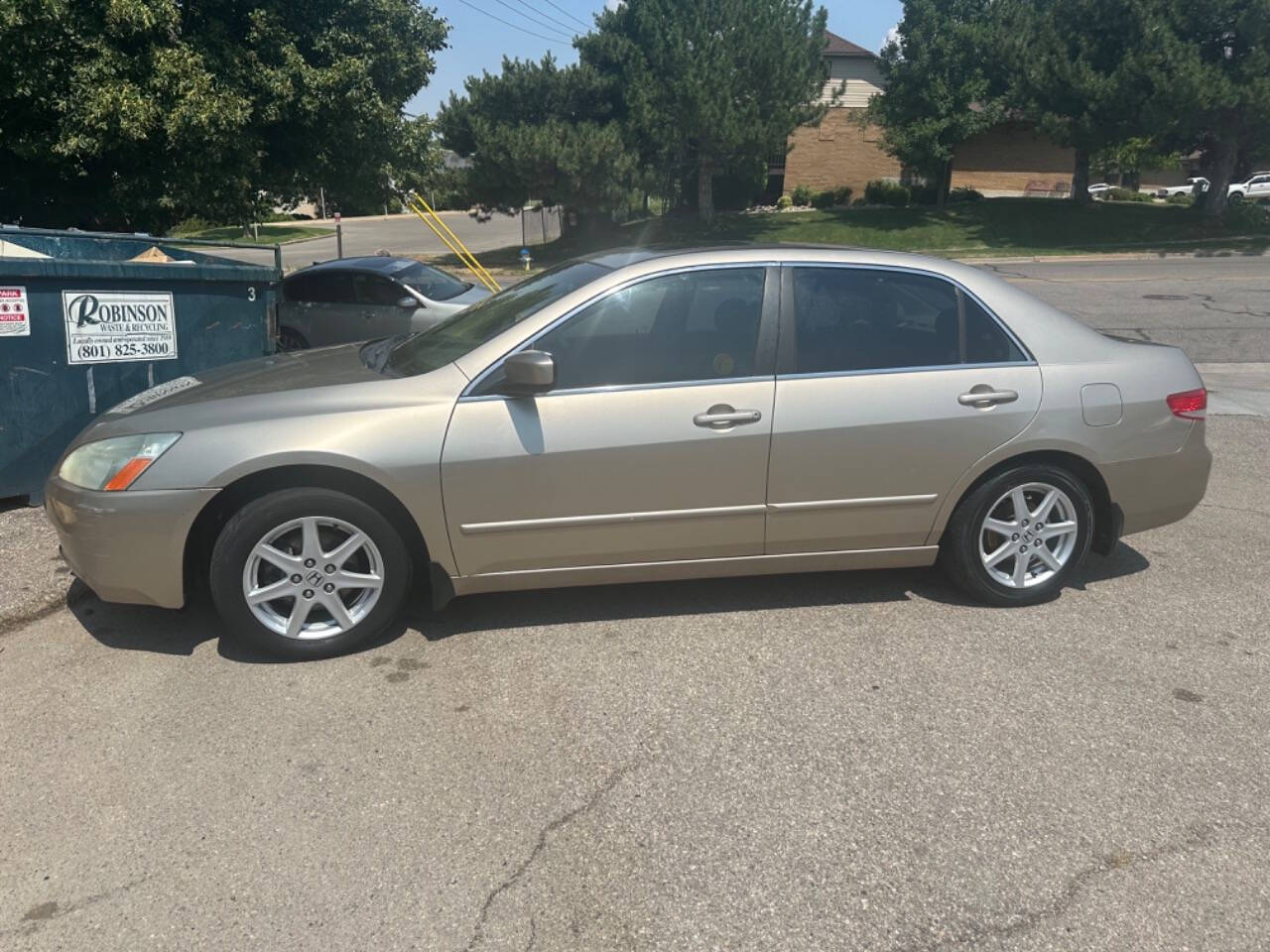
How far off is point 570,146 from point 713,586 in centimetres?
2540

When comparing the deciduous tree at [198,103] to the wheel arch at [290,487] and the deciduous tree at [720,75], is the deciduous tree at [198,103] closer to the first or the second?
the wheel arch at [290,487]

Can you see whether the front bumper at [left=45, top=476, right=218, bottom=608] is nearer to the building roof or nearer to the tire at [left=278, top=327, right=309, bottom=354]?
the tire at [left=278, top=327, right=309, bottom=354]

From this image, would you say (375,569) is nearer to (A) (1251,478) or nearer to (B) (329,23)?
(A) (1251,478)

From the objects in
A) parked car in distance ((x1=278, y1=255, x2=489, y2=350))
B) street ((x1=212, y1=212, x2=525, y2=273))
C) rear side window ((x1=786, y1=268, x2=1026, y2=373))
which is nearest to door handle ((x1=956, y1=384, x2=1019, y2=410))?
rear side window ((x1=786, y1=268, x2=1026, y2=373))

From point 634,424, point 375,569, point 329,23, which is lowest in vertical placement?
point 375,569

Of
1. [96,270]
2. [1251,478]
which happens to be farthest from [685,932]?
[1251,478]

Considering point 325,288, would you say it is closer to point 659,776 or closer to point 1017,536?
point 1017,536

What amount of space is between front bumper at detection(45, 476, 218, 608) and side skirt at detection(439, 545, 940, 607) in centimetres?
107

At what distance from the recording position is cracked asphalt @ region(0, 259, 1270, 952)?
8.66ft

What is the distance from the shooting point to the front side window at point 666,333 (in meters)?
4.15

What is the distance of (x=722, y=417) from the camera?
4.13 meters

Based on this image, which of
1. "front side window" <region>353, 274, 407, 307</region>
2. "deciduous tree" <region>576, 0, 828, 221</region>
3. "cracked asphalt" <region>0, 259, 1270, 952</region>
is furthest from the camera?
"deciduous tree" <region>576, 0, 828, 221</region>

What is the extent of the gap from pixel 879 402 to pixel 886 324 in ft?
1.30

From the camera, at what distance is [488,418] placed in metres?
3.99
